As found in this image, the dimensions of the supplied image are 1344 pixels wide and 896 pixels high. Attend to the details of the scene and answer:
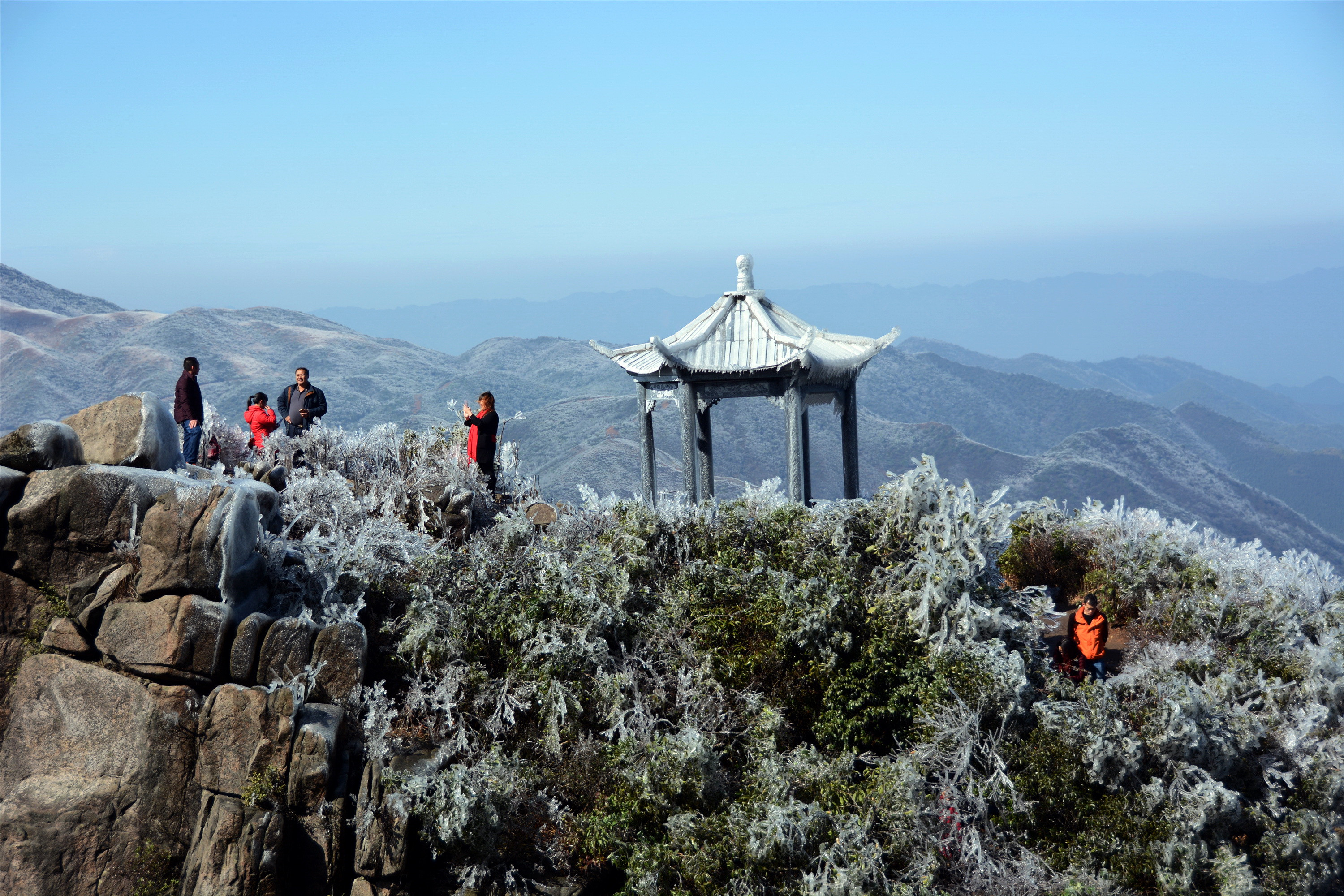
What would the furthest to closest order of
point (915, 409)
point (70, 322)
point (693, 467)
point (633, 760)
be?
1. point (915, 409)
2. point (70, 322)
3. point (693, 467)
4. point (633, 760)

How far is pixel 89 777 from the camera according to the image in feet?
30.8

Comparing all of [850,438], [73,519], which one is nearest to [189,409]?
[73,519]

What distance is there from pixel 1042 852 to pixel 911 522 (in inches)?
164

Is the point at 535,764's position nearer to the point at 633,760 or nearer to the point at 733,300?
the point at 633,760

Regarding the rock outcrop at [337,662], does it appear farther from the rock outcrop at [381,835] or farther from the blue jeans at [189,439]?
the blue jeans at [189,439]

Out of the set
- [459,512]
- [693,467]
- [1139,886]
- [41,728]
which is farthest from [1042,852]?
[41,728]

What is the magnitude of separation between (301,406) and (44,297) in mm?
130224

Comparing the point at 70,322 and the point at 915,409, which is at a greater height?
the point at 70,322

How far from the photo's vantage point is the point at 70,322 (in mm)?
113438

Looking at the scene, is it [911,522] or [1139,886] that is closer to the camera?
[1139,886]

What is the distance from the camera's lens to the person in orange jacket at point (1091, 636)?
11242 mm

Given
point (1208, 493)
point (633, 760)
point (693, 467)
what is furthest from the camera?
point (1208, 493)

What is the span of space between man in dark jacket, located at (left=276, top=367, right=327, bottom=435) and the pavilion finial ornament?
7372 millimetres

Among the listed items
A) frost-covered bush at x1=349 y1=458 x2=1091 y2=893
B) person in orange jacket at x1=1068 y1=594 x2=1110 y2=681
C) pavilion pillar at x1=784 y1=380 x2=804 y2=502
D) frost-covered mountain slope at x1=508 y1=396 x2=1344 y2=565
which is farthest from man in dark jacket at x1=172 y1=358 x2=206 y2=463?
frost-covered mountain slope at x1=508 y1=396 x2=1344 y2=565
